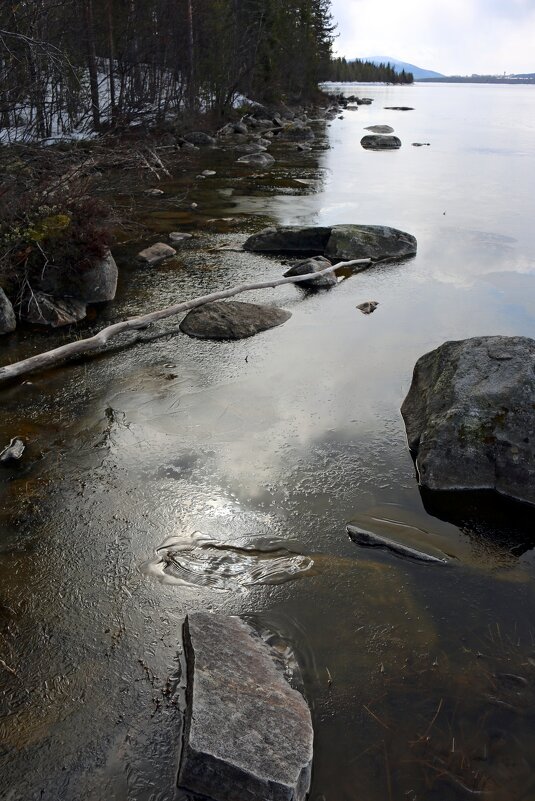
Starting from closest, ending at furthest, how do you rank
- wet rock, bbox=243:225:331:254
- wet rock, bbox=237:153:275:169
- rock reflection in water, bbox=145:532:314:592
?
rock reflection in water, bbox=145:532:314:592 → wet rock, bbox=243:225:331:254 → wet rock, bbox=237:153:275:169

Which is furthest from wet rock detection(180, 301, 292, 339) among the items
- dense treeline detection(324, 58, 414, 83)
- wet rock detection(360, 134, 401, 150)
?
dense treeline detection(324, 58, 414, 83)

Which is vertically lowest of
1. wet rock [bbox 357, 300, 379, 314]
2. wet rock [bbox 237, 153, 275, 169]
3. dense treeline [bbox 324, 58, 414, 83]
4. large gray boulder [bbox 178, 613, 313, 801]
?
large gray boulder [bbox 178, 613, 313, 801]

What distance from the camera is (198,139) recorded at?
32.7m

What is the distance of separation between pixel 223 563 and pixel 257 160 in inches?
985

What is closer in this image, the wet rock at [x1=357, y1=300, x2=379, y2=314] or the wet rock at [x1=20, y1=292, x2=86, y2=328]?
the wet rock at [x1=20, y1=292, x2=86, y2=328]

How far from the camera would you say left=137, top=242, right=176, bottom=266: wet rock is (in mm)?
13031

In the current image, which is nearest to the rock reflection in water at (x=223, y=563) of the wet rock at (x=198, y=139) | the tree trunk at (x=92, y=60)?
the tree trunk at (x=92, y=60)

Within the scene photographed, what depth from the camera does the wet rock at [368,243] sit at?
14055mm

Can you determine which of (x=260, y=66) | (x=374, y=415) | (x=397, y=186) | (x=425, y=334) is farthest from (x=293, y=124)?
(x=374, y=415)

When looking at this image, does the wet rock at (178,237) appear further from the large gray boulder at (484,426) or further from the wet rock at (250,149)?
the wet rock at (250,149)

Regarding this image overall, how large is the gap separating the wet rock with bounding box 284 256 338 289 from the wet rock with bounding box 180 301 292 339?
6.63 feet

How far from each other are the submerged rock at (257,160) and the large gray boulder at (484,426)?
22164 millimetres

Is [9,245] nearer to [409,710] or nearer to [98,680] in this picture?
[98,680]

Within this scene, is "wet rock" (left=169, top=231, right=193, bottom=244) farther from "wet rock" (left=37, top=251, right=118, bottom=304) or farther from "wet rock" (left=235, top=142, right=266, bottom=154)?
"wet rock" (left=235, top=142, right=266, bottom=154)
